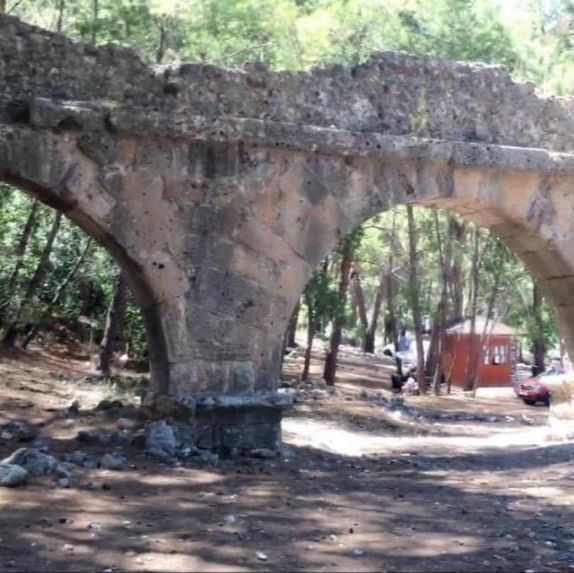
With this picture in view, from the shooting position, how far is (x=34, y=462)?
7.31 metres

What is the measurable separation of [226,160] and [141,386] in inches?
223

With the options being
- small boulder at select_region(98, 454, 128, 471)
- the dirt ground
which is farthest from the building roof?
small boulder at select_region(98, 454, 128, 471)

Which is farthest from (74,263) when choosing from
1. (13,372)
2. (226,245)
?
(226,245)

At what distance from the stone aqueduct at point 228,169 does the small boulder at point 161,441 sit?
19 cm

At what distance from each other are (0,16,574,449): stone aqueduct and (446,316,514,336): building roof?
52.5ft

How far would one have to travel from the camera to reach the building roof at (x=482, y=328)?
27.8m

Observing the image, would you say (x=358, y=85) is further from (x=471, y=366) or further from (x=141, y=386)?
(x=471, y=366)

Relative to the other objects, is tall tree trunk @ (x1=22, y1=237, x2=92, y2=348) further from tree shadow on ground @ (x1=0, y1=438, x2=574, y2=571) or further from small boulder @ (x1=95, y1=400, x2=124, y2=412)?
tree shadow on ground @ (x1=0, y1=438, x2=574, y2=571)

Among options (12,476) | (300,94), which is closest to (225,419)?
(12,476)

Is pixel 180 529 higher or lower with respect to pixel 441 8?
lower

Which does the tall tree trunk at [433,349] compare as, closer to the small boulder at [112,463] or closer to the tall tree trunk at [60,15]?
the tall tree trunk at [60,15]

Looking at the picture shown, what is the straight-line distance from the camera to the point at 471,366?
88.4ft

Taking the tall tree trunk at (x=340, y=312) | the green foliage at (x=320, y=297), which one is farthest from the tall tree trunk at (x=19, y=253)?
the tall tree trunk at (x=340, y=312)

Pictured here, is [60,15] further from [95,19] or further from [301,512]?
[301,512]
